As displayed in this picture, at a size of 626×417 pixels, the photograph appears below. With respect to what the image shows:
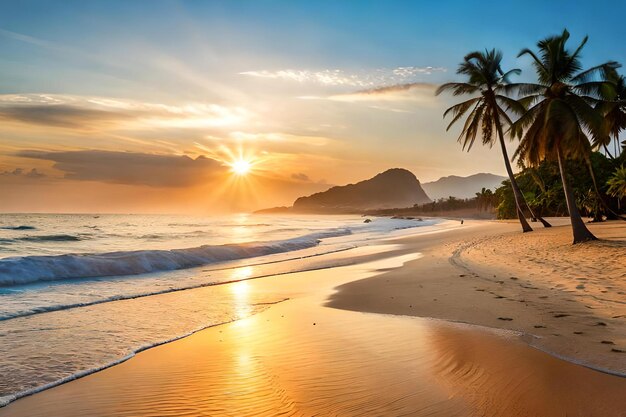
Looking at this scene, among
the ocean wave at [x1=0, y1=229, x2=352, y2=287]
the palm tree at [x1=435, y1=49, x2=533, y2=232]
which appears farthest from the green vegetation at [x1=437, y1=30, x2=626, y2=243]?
the ocean wave at [x1=0, y1=229, x2=352, y2=287]

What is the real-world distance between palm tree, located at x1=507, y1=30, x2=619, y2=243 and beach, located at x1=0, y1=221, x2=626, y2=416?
828 centimetres

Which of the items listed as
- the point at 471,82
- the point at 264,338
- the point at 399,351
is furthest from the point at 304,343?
the point at 471,82

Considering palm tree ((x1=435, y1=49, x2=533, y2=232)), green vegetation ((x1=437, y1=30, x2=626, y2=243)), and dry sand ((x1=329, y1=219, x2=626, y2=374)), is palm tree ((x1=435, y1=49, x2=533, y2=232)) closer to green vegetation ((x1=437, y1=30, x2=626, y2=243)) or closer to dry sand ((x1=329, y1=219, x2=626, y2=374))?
green vegetation ((x1=437, y1=30, x2=626, y2=243))

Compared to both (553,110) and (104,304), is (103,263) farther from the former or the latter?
(553,110)

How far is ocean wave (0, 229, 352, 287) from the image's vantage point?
13570mm

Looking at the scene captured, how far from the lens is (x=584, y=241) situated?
16297mm

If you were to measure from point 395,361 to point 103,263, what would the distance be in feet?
47.4

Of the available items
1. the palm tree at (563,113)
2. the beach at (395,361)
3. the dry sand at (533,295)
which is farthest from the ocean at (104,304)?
the palm tree at (563,113)

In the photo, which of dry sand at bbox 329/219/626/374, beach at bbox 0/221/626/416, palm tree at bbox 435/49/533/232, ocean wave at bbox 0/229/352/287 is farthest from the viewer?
palm tree at bbox 435/49/533/232

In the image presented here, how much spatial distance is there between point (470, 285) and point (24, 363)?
9.34 meters

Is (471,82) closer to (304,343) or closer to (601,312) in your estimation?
(601,312)

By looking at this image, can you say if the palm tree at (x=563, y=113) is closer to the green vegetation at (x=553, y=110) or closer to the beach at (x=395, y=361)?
the green vegetation at (x=553, y=110)

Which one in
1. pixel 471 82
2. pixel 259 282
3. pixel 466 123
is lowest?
pixel 259 282

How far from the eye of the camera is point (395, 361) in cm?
522
